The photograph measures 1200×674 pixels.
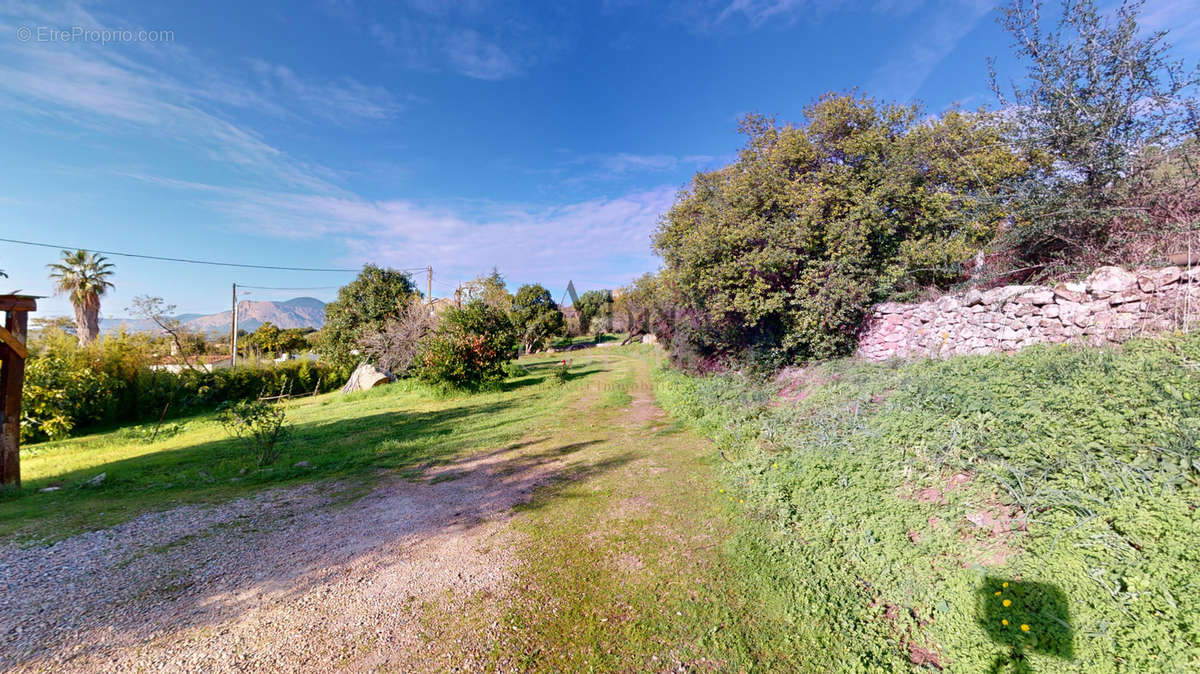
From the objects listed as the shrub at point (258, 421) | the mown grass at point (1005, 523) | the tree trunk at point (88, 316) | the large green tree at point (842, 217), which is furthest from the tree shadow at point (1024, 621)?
the tree trunk at point (88, 316)

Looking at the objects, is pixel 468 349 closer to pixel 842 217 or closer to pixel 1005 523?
pixel 842 217

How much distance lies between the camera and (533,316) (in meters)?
26.9

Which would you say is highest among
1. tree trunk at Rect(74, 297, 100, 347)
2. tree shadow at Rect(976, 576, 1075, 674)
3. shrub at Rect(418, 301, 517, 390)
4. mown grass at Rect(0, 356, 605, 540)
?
tree trunk at Rect(74, 297, 100, 347)

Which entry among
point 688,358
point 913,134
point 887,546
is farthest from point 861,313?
point 887,546

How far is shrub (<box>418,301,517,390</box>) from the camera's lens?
1223cm

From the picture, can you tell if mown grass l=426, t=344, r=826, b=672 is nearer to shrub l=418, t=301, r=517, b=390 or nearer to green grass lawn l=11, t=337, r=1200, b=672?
green grass lawn l=11, t=337, r=1200, b=672

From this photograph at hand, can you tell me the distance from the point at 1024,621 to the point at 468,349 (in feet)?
39.9

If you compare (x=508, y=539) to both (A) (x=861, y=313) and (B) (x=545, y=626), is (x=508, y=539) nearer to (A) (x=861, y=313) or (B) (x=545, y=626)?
(B) (x=545, y=626)

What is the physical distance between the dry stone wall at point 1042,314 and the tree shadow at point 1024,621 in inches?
170

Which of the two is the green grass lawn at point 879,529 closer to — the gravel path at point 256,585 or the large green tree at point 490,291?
the gravel path at point 256,585

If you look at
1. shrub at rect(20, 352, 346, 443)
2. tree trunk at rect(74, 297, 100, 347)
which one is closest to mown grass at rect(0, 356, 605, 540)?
shrub at rect(20, 352, 346, 443)

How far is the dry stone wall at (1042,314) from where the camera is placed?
4.68 m

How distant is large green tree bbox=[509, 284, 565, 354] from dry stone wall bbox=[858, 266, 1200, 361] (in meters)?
20.6

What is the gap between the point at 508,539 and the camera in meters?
3.64
